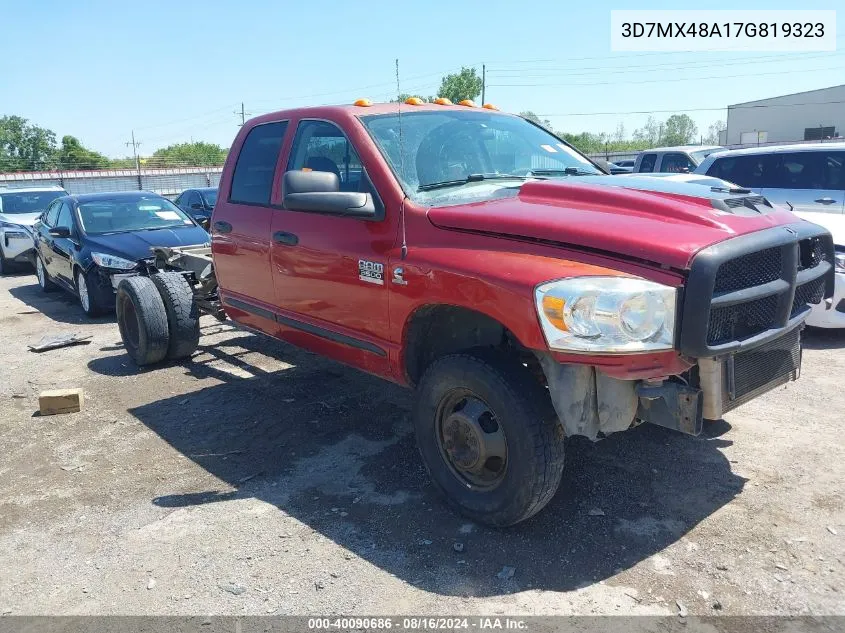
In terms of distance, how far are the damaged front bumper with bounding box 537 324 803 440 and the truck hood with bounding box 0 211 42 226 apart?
528 inches

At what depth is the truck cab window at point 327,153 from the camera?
13.1ft

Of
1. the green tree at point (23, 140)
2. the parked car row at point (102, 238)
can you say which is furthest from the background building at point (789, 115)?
the green tree at point (23, 140)

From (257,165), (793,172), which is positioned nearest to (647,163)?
(793,172)

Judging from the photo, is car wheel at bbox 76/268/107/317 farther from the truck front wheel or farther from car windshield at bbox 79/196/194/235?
the truck front wheel

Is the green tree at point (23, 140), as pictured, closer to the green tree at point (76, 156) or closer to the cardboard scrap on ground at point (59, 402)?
the green tree at point (76, 156)

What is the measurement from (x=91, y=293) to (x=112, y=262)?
1.85ft

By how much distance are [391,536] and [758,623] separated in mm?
1609

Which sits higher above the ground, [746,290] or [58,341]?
[746,290]

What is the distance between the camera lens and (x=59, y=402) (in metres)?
5.25

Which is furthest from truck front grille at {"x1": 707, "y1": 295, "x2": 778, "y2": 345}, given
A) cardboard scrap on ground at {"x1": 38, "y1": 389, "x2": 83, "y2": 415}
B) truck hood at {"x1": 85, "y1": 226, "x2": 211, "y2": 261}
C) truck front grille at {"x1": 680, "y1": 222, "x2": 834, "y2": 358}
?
truck hood at {"x1": 85, "y1": 226, "x2": 211, "y2": 261}

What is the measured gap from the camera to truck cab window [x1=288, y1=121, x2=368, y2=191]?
3.99 metres

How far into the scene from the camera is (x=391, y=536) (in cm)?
335

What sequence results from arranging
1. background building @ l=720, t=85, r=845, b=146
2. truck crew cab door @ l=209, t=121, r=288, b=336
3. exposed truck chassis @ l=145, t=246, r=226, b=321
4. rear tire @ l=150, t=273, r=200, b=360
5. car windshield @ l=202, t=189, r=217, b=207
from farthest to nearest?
1. background building @ l=720, t=85, r=845, b=146
2. car windshield @ l=202, t=189, r=217, b=207
3. exposed truck chassis @ l=145, t=246, r=226, b=321
4. rear tire @ l=150, t=273, r=200, b=360
5. truck crew cab door @ l=209, t=121, r=288, b=336

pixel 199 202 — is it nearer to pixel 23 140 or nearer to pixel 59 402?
pixel 59 402
